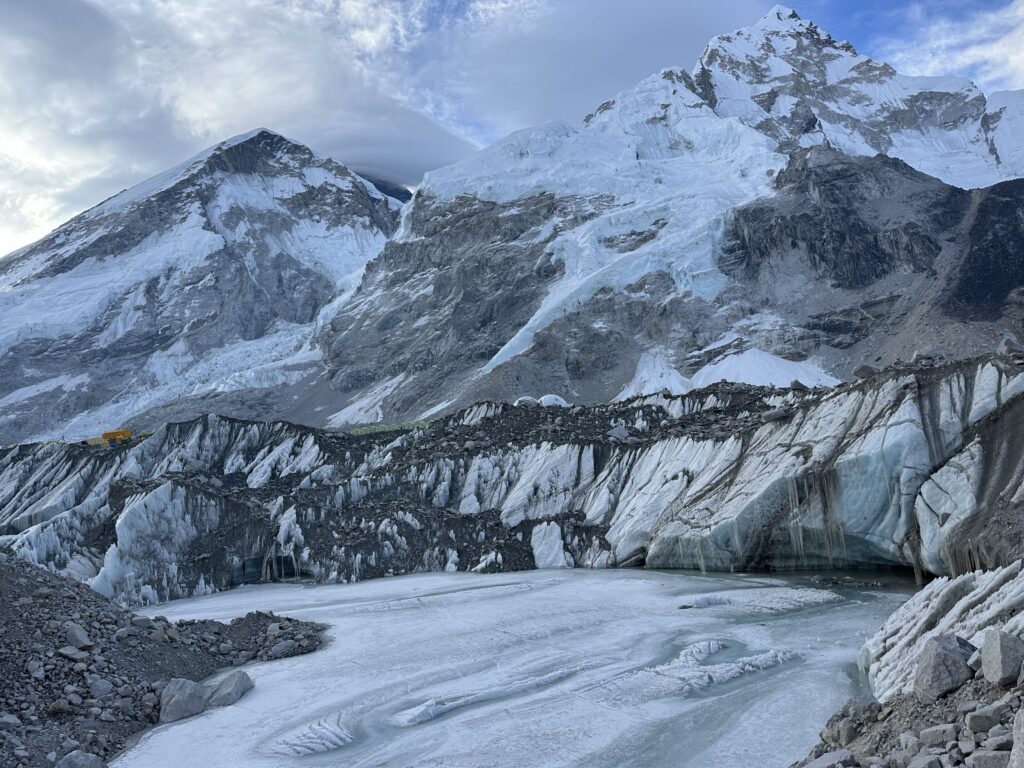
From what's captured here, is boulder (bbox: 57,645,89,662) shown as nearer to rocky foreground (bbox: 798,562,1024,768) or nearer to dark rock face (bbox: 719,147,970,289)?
rocky foreground (bbox: 798,562,1024,768)

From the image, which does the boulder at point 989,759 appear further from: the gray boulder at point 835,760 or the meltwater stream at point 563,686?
the meltwater stream at point 563,686

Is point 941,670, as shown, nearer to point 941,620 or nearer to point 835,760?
point 835,760

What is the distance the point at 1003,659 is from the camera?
29.7ft

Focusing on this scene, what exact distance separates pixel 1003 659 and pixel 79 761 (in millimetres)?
12963

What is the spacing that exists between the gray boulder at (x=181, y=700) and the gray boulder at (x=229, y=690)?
222 millimetres

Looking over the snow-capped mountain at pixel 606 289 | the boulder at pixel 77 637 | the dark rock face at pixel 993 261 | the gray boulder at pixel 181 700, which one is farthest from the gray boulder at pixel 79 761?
the dark rock face at pixel 993 261

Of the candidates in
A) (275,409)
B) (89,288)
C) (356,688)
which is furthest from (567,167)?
(356,688)

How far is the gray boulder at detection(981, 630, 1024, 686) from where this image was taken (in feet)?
29.5

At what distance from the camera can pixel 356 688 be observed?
704 inches

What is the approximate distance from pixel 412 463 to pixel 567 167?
4978 inches

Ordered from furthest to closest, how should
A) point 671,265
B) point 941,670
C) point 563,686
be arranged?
point 671,265
point 563,686
point 941,670

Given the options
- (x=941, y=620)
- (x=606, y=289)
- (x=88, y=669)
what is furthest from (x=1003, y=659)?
(x=606, y=289)

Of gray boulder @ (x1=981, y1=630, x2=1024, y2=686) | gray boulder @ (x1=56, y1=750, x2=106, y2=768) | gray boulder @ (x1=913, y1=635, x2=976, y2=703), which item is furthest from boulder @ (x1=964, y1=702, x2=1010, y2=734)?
gray boulder @ (x1=56, y1=750, x2=106, y2=768)

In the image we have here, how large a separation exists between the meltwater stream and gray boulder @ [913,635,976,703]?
2.74 meters
